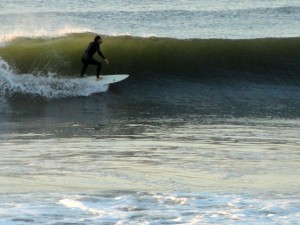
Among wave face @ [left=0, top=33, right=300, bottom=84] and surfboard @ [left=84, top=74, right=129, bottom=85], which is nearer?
surfboard @ [left=84, top=74, right=129, bottom=85]

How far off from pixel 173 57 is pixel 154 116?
22.7 feet

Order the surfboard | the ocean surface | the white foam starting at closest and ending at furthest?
1. the ocean surface
2. the white foam
3. the surfboard

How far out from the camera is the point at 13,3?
120 ft

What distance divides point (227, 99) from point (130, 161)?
8.46 m

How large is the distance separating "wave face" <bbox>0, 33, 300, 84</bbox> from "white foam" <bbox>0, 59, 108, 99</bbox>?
1.36 meters

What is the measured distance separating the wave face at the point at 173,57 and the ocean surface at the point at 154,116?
5 centimetres

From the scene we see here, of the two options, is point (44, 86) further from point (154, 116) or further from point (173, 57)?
point (173, 57)

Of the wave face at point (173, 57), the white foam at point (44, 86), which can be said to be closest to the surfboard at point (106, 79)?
the white foam at point (44, 86)

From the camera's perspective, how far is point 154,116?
56.0ft

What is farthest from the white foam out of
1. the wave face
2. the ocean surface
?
the wave face

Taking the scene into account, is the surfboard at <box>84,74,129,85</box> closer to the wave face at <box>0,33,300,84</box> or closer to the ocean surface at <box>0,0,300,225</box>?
the ocean surface at <box>0,0,300,225</box>

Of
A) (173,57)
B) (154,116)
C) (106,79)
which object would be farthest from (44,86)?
(173,57)

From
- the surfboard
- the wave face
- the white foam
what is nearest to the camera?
the white foam

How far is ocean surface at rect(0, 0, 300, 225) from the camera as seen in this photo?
9234 millimetres
